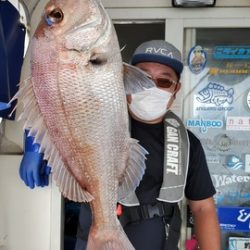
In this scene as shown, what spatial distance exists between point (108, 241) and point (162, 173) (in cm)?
66

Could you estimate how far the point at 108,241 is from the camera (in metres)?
1.33

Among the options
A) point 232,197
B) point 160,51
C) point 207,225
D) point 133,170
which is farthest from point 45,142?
point 232,197

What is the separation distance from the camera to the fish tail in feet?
4.38

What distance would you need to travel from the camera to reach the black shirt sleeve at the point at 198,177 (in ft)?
6.60

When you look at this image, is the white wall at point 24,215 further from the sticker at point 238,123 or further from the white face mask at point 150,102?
the white face mask at point 150,102

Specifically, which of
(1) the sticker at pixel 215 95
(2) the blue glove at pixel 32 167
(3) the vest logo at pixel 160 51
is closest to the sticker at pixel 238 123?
(1) the sticker at pixel 215 95

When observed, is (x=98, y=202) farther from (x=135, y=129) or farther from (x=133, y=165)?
(x=135, y=129)

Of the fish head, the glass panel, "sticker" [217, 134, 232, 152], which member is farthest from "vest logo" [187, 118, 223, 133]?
the fish head

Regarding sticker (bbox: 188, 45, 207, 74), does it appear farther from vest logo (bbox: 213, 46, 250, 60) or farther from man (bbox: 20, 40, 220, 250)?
man (bbox: 20, 40, 220, 250)

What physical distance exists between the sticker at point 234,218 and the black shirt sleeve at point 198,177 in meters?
1.62

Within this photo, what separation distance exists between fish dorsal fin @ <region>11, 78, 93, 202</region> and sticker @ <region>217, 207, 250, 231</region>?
2.47 meters

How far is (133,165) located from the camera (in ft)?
4.45

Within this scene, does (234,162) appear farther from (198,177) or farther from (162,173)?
(162,173)

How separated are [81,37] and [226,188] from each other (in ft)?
8.86
